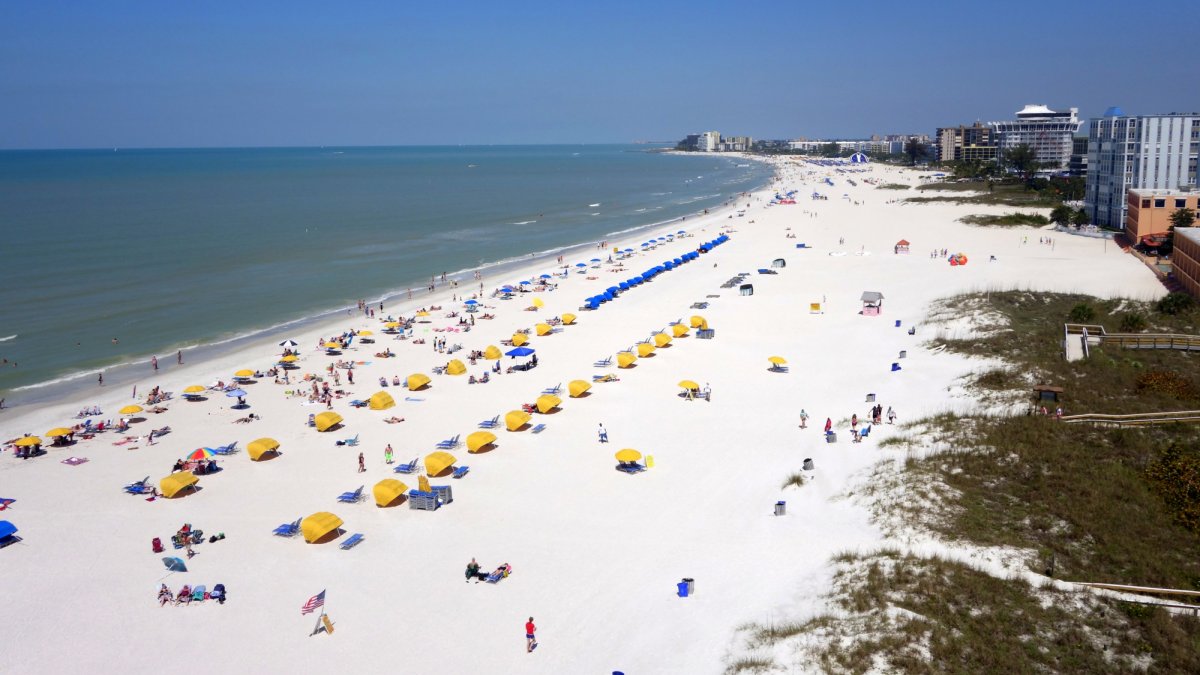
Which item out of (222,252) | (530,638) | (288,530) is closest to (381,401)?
(288,530)

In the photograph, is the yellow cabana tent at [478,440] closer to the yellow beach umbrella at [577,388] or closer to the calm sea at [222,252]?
the yellow beach umbrella at [577,388]

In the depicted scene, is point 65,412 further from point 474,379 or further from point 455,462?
point 455,462

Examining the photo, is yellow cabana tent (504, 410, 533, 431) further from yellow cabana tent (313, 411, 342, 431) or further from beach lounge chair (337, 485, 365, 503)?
yellow cabana tent (313, 411, 342, 431)

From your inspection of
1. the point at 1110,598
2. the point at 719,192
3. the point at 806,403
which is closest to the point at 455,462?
the point at 806,403

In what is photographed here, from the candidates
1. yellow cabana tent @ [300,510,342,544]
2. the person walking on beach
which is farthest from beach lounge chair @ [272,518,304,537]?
the person walking on beach

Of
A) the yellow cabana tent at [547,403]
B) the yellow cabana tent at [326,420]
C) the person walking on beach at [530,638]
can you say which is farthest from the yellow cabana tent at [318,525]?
→ the yellow cabana tent at [547,403]

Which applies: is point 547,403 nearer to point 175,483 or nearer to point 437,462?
point 437,462
